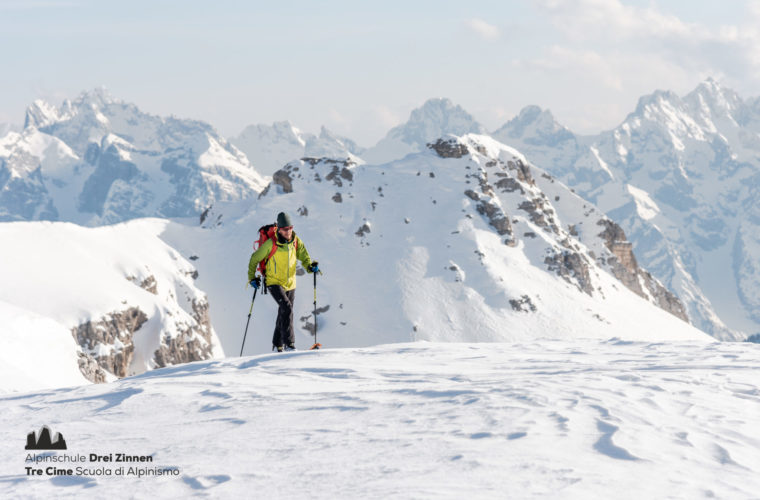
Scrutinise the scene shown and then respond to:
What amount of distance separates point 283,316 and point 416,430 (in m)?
8.55

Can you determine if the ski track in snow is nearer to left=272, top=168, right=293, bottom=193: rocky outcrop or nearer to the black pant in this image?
the black pant

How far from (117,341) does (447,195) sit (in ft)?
212

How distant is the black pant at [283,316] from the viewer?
1572 centimetres

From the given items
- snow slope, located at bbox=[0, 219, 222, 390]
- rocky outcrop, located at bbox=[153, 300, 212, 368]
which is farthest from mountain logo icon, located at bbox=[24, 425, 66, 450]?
rocky outcrop, located at bbox=[153, 300, 212, 368]

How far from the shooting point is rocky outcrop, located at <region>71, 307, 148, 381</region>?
5778 cm

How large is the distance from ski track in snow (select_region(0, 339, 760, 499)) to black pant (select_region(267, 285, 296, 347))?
293 cm

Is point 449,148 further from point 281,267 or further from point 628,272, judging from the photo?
point 281,267

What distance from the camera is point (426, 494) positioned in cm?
586

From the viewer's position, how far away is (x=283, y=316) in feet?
52.3

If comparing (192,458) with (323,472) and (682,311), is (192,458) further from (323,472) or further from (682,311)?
(682,311)

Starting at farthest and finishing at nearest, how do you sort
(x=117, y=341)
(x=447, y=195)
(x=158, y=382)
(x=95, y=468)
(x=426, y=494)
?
(x=447, y=195), (x=117, y=341), (x=158, y=382), (x=95, y=468), (x=426, y=494)

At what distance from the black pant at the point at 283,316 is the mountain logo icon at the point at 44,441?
25.7 feet

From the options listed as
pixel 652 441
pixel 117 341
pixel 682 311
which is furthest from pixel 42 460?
pixel 682 311

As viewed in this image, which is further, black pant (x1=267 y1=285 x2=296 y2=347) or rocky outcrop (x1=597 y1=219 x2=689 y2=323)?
rocky outcrop (x1=597 y1=219 x2=689 y2=323)
